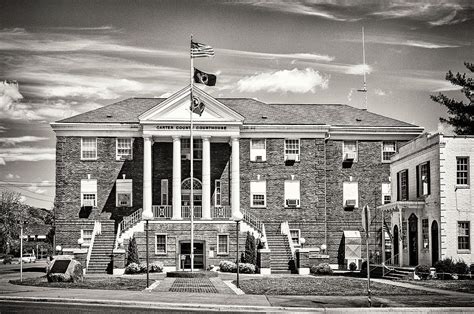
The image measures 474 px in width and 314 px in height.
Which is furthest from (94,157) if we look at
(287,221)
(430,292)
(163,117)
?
(430,292)

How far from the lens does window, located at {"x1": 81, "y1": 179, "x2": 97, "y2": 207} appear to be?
52969 millimetres

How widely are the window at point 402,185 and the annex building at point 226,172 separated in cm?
830

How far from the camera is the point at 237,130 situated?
51.2 m

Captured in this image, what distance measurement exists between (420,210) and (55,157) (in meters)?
26.2

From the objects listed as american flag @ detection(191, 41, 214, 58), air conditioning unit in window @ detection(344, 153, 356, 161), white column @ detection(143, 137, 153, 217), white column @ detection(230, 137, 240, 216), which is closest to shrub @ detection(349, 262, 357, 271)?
air conditioning unit in window @ detection(344, 153, 356, 161)

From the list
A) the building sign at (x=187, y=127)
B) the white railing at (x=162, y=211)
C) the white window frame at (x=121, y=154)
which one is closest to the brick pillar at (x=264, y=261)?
the white railing at (x=162, y=211)

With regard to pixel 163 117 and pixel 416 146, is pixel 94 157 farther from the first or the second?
pixel 416 146

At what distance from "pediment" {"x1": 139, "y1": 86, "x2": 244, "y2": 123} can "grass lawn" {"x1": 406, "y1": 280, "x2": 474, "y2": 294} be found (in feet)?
65.0

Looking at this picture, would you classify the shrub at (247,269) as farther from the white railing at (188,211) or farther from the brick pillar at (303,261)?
the white railing at (188,211)

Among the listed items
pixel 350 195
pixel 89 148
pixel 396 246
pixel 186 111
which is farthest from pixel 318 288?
pixel 89 148

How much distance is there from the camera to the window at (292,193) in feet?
177

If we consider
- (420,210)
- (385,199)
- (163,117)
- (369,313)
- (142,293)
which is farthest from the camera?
(385,199)

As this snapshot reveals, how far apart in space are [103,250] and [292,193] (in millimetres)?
14132

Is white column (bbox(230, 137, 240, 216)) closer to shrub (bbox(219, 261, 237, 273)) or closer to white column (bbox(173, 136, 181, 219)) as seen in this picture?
white column (bbox(173, 136, 181, 219))
